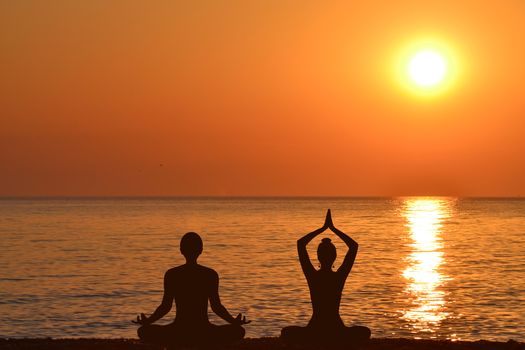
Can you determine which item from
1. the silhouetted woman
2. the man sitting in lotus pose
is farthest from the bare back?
the silhouetted woman

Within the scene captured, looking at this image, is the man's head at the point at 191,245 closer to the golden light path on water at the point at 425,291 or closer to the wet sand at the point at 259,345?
the wet sand at the point at 259,345

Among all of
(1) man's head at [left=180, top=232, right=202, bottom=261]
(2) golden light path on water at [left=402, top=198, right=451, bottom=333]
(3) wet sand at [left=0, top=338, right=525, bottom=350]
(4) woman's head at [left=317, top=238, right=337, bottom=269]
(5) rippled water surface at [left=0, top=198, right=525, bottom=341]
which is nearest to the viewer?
(1) man's head at [left=180, top=232, right=202, bottom=261]

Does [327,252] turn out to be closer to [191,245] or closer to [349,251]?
[349,251]

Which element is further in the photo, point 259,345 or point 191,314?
point 259,345

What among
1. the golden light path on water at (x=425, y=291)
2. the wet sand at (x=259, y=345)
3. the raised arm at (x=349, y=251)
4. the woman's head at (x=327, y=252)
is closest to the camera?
the raised arm at (x=349, y=251)

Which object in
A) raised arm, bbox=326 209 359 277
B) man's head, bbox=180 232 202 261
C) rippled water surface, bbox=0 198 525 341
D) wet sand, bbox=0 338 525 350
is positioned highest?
rippled water surface, bbox=0 198 525 341

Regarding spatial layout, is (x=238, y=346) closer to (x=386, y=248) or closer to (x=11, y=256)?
(x=11, y=256)

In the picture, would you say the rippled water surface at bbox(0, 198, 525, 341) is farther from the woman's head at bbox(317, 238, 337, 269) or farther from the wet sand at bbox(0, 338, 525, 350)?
the woman's head at bbox(317, 238, 337, 269)

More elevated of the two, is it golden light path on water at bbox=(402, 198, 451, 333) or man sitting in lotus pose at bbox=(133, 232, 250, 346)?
golden light path on water at bbox=(402, 198, 451, 333)

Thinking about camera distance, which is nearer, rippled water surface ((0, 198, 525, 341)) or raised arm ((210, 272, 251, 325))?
raised arm ((210, 272, 251, 325))

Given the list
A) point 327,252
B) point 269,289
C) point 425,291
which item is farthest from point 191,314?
point 425,291

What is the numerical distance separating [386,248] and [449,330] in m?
46.8

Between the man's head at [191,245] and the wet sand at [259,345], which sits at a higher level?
the wet sand at [259,345]

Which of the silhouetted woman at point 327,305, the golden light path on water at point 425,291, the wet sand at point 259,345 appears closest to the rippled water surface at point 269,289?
the golden light path on water at point 425,291
